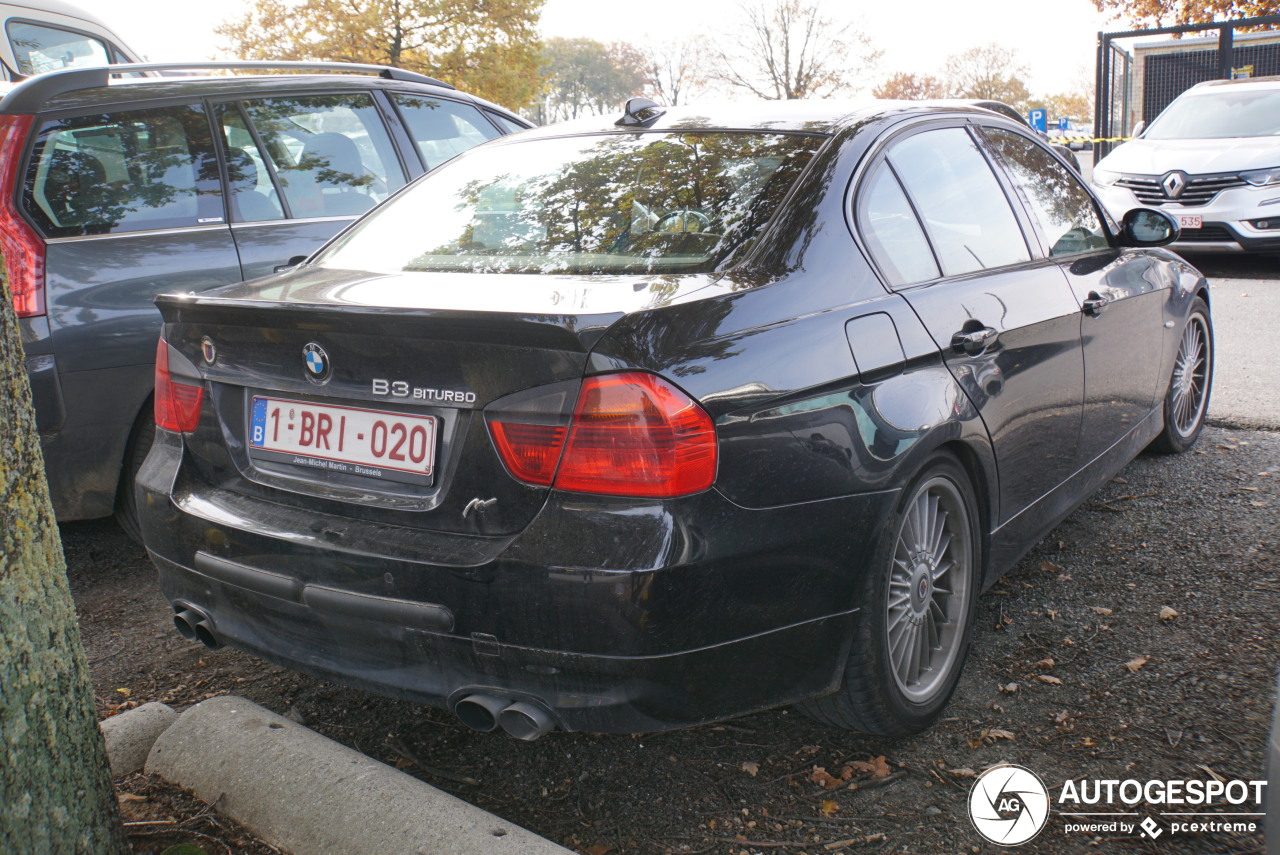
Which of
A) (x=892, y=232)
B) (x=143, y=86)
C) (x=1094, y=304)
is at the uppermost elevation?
(x=143, y=86)

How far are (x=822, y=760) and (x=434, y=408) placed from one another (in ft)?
4.36

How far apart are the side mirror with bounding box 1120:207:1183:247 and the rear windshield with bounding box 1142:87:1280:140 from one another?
8.54 m

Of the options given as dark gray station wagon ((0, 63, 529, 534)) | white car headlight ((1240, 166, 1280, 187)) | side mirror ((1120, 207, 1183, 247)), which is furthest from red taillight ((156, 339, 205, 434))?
white car headlight ((1240, 166, 1280, 187))

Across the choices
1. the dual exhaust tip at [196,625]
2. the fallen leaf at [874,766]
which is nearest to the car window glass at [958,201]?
the fallen leaf at [874,766]

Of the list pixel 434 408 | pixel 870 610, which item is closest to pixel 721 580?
pixel 870 610

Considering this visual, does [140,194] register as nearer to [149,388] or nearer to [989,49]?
[149,388]

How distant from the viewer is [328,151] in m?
4.93

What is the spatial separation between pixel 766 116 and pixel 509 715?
73.6 inches

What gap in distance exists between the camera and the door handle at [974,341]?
9.18ft

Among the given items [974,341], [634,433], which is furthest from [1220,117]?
[634,433]

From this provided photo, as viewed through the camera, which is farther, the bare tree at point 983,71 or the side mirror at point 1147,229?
the bare tree at point 983,71

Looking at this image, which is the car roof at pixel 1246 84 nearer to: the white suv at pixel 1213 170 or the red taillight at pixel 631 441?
the white suv at pixel 1213 170

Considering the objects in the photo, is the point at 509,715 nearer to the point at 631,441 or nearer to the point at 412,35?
the point at 631,441

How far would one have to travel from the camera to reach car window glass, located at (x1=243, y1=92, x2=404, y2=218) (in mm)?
4676
